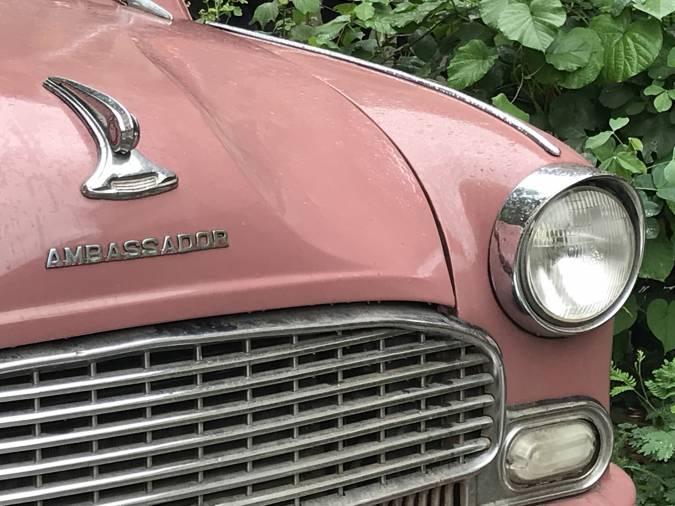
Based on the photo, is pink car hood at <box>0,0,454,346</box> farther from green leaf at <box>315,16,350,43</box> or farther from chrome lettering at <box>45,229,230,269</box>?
green leaf at <box>315,16,350,43</box>

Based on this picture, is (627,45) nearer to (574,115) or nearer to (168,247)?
(574,115)

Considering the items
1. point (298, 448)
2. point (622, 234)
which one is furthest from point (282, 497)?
point (622, 234)

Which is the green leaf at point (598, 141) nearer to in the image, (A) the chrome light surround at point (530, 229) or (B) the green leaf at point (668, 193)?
(B) the green leaf at point (668, 193)

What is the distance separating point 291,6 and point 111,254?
297 centimetres

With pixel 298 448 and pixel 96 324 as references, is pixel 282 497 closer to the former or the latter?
pixel 298 448

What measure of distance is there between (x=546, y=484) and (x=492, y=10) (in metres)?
1.75

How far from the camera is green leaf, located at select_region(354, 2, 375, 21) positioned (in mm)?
3441

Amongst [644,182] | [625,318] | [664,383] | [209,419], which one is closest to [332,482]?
[209,419]

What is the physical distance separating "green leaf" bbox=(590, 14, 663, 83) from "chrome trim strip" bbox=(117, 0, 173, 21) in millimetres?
1380

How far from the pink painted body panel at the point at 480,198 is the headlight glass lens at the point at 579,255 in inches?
2.8

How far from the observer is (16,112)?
1430 millimetres

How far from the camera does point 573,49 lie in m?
3.00

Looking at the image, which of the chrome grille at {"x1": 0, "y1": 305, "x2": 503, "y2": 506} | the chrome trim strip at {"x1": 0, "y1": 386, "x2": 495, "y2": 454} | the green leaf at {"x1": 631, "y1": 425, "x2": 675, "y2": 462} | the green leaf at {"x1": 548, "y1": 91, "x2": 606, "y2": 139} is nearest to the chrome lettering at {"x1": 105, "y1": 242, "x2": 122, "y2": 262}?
the chrome grille at {"x1": 0, "y1": 305, "x2": 503, "y2": 506}

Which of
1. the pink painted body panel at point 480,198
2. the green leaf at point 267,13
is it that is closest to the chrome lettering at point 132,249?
the pink painted body panel at point 480,198
